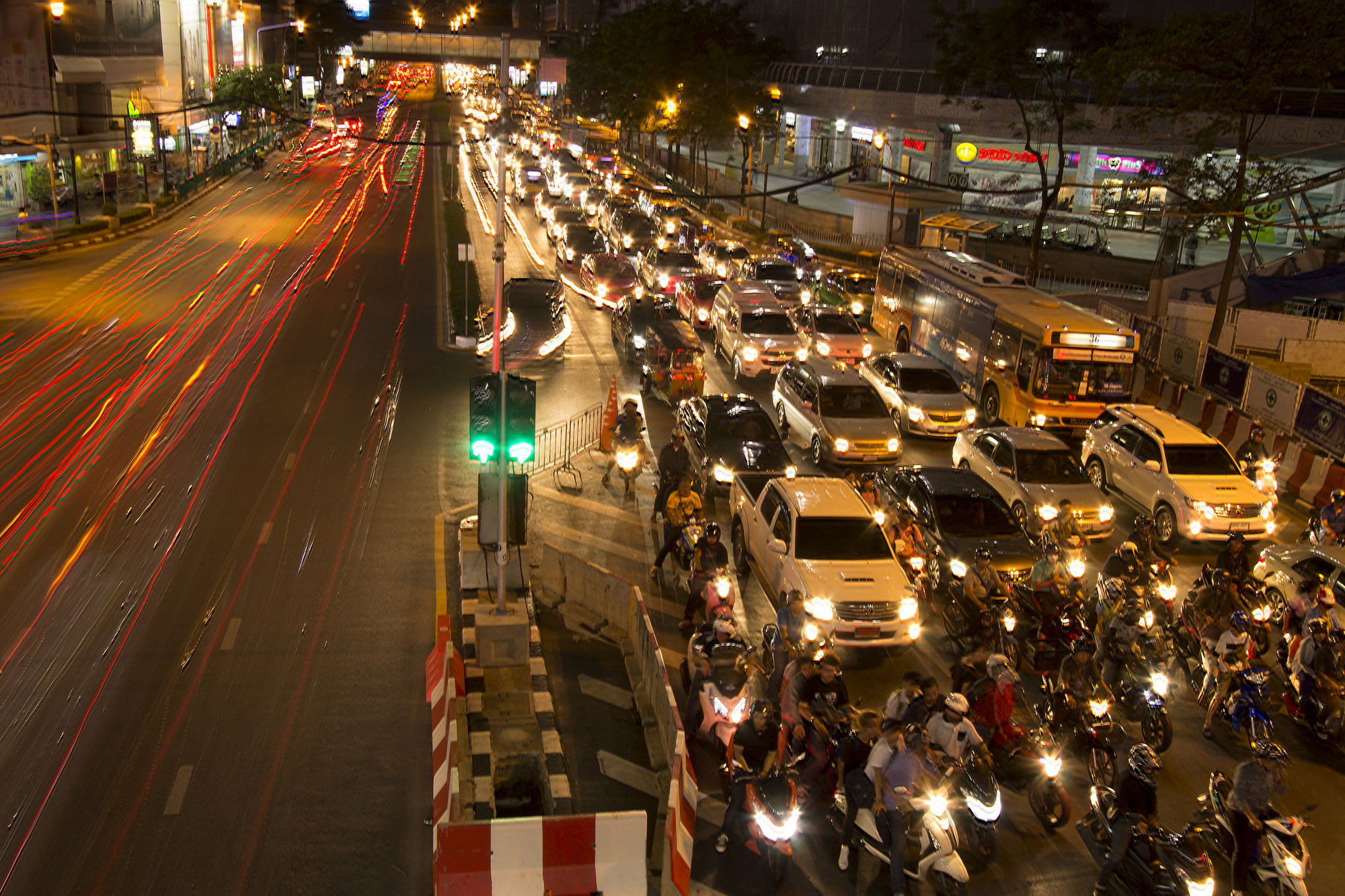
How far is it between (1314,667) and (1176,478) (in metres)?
6.03

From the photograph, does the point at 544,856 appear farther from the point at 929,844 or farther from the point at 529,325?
the point at 529,325

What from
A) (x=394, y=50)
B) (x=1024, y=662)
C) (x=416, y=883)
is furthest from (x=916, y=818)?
(x=394, y=50)

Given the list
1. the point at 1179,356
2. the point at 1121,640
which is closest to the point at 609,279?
the point at 1179,356

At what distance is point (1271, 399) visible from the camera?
2159 cm

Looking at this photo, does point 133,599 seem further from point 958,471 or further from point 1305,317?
point 1305,317

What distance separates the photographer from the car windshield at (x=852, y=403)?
67.7 feet

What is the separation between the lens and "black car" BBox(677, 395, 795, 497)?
1809 cm

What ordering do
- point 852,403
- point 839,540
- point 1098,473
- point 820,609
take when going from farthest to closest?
point 852,403 < point 1098,473 < point 839,540 < point 820,609

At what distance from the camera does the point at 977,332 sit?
24.2m

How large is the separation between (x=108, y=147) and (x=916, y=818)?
198 ft

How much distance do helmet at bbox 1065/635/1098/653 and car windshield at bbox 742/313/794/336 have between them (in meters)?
15.3

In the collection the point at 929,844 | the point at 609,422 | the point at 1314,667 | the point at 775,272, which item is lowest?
the point at 609,422

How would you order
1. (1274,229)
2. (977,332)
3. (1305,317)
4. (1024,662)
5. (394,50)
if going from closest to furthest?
(1024,662)
(977,332)
(1305,317)
(1274,229)
(394,50)

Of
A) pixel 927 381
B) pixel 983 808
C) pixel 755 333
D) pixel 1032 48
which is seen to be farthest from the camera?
pixel 1032 48
